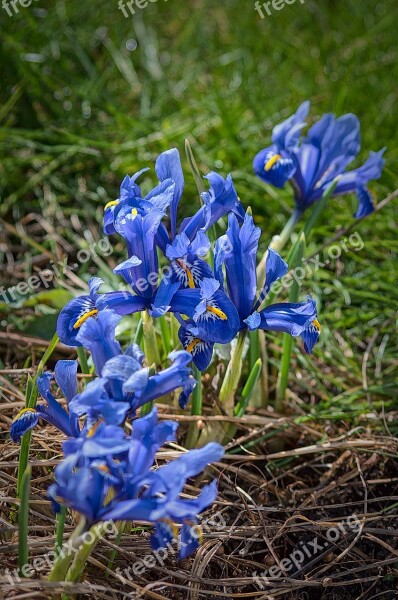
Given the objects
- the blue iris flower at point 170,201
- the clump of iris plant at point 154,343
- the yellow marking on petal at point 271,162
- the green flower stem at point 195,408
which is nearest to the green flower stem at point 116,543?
the clump of iris plant at point 154,343

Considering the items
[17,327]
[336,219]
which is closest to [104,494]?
[17,327]

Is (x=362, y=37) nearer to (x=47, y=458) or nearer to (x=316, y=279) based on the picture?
(x=316, y=279)

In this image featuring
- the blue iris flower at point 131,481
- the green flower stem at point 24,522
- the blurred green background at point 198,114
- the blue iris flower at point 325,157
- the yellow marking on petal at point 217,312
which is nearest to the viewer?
the blue iris flower at point 131,481

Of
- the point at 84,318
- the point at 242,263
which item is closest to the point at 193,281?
the point at 242,263

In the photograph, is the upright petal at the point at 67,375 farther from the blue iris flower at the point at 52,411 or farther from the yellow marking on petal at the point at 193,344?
the yellow marking on petal at the point at 193,344

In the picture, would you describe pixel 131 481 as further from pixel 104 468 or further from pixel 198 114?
pixel 198 114

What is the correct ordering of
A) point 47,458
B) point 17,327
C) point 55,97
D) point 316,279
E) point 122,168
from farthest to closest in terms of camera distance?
point 55,97 → point 122,168 → point 316,279 → point 17,327 → point 47,458
